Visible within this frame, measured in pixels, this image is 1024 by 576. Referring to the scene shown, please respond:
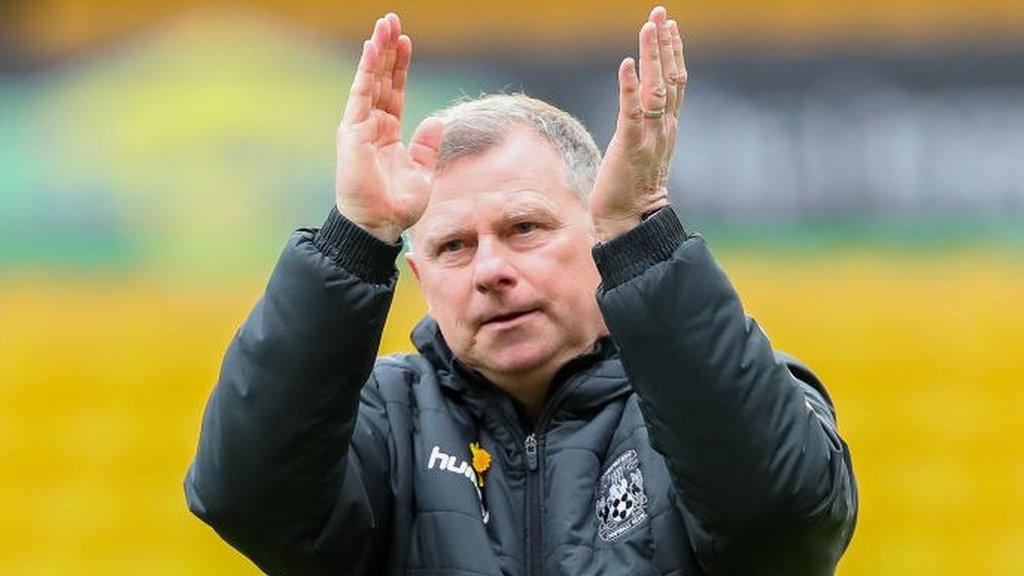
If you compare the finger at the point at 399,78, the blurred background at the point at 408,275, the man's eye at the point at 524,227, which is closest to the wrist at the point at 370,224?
the finger at the point at 399,78

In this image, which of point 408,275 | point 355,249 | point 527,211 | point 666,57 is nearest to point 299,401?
point 355,249

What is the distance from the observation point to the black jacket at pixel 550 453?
1554mm

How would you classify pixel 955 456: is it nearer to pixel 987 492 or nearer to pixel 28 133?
pixel 987 492

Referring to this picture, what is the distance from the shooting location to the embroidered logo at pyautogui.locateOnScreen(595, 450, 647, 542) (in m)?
1.65

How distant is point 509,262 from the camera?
70.2 inches

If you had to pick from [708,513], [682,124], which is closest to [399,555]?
[708,513]

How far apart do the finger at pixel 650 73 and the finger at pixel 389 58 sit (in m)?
0.24

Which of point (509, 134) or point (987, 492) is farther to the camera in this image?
point (987, 492)

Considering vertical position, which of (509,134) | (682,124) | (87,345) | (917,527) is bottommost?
(917,527)

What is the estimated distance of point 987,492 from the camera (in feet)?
13.3

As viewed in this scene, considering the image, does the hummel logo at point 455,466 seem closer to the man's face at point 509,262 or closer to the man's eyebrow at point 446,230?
the man's face at point 509,262

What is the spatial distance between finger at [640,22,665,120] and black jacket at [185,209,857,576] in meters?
0.10

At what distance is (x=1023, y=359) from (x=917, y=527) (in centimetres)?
48

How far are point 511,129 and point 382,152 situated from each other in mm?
252
